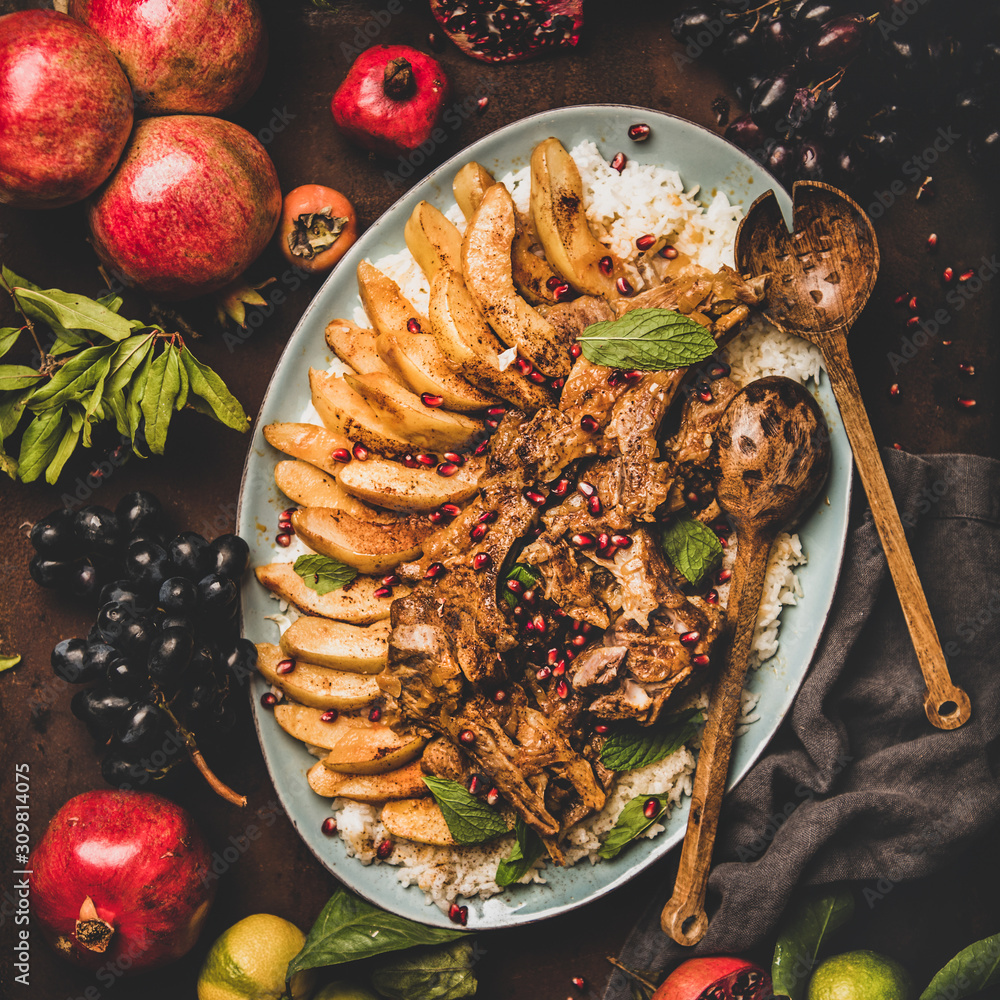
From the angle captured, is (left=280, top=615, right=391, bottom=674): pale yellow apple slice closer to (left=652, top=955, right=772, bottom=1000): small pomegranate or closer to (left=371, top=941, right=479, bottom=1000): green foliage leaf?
(left=371, top=941, right=479, bottom=1000): green foliage leaf

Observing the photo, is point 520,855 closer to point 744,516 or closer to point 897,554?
point 744,516

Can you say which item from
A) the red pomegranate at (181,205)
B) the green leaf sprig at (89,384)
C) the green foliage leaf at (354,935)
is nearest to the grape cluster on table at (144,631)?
the green leaf sprig at (89,384)

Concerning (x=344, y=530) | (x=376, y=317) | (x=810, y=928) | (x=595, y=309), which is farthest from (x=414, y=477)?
(x=810, y=928)

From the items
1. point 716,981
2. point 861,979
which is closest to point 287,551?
point 716,981

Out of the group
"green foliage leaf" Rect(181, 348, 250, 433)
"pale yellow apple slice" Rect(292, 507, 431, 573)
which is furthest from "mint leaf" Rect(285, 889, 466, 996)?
"green foliage leaf" Rect(181, 348, 250, 433)

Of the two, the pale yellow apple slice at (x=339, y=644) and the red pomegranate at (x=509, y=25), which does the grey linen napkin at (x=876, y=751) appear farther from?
the red pomegranate at (x=509, y=25)

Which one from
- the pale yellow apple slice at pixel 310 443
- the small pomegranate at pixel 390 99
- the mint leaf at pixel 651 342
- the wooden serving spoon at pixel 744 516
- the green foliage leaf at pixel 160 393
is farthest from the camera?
the small pomegranate at pixel 390 99
